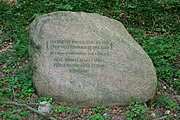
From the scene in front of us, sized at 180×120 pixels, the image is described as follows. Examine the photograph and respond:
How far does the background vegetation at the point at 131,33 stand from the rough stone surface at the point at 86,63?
0.19 meters

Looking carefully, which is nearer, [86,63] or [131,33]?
[86,63]

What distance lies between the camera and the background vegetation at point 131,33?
3848 mm

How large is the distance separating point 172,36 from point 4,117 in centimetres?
445

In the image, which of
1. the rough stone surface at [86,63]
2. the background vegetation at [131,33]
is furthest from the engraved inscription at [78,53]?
the background vegetation at [131,33]

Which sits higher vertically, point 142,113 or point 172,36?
point 172,36

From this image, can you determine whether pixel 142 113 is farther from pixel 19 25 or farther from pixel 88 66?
pixel 19 25

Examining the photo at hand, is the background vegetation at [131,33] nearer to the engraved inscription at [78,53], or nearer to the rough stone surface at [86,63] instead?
the rough stone surface at [86,63]

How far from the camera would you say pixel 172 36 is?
21.2ft

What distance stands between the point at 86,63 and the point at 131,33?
2711 millimetres

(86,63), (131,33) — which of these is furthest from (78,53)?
(131,33)

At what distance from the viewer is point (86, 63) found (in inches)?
162

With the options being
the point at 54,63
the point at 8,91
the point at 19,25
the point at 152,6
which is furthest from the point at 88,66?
the point at 152,6

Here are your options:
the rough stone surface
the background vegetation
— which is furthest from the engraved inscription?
the background vegetation

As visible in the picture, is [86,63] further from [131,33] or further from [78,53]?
[131,33]
